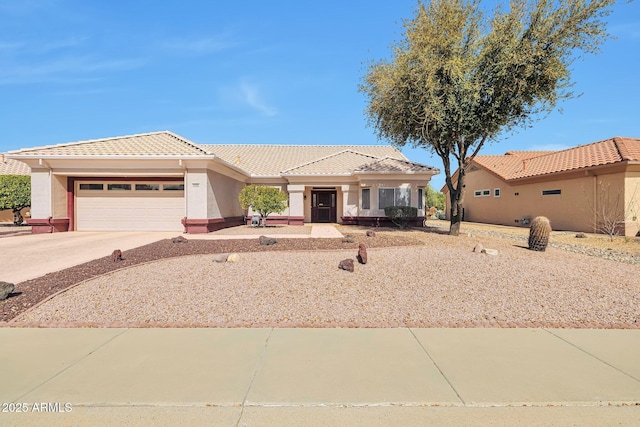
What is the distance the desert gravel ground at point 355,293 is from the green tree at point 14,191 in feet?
58.4

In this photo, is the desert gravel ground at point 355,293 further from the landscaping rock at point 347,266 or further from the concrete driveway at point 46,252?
the concrete driveway at point 46,252

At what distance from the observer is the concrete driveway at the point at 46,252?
26.1 ft

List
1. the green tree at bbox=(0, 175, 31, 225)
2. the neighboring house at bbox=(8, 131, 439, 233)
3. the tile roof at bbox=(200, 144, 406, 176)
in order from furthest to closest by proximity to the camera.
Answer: the tile roof at bbox=(200, 144, 406, 176) < the green tree at bbox=(0, 175, 31, 225) < the neighboring house at bbox=(8, 131, 439, 233)

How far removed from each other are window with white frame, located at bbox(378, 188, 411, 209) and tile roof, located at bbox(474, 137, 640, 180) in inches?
348

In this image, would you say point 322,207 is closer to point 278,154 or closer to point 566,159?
point 278,154

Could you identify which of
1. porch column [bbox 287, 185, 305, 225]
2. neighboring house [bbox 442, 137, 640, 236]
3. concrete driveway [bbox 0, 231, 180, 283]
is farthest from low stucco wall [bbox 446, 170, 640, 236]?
concrete driveway [bbox 0, 231, 180, 283]

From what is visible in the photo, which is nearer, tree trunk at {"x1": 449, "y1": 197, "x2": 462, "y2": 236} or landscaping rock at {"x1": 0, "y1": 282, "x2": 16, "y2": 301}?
landscaping rock at {"x1": 0, "y1": 282, "x2": 16, "y2": 301}

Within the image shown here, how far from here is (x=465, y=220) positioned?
1228 inches

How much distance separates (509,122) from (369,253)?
947 cm

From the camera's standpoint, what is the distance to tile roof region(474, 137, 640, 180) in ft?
57.5
